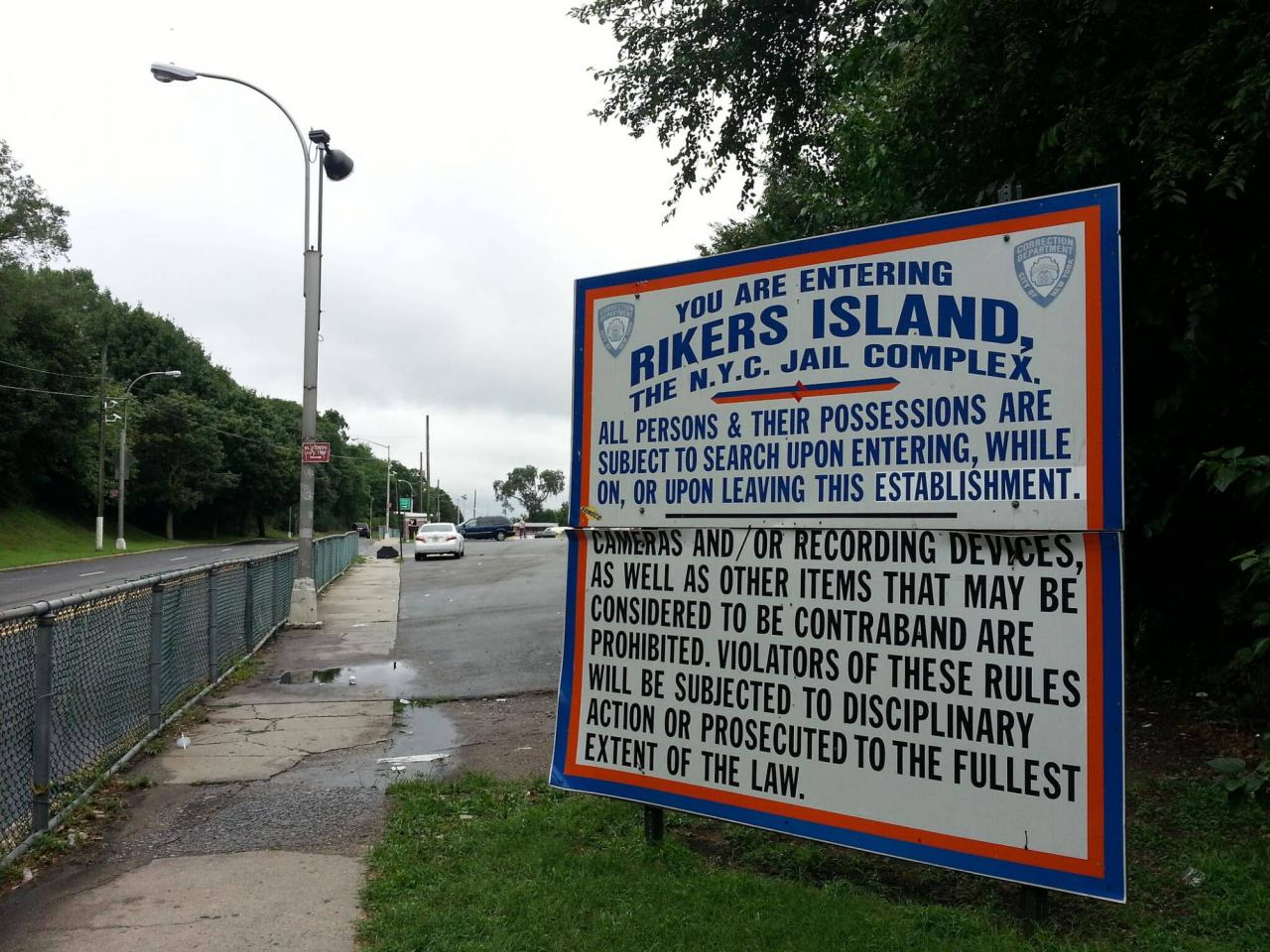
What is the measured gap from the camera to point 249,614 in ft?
36.7

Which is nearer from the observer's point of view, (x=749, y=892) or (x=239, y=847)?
(x=749, y=892)

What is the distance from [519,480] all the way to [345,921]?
18011 centimetres

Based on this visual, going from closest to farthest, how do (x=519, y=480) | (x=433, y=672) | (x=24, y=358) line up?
(x=433, y=672) → (x=24, y=358) → (x=519, y=480)

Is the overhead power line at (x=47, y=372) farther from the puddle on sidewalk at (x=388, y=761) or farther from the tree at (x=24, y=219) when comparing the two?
the puddle on sidewalk at (x=388, y=761)

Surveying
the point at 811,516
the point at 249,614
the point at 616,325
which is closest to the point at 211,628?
the point at 249,614

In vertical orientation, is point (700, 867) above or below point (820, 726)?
below

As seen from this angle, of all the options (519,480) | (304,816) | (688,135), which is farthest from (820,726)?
(519,480)

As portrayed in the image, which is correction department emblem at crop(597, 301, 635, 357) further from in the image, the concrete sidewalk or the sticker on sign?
the concrete sidewalk

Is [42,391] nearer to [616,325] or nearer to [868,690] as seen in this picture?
[616,325]

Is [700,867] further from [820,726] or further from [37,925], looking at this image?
[37,925]

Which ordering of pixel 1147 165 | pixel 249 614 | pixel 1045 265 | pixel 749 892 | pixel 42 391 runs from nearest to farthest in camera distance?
pixel 1045 265
pixel 749 892
pixel 1147 165
pixel 249 614
pixel 42 391

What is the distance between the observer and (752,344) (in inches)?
171

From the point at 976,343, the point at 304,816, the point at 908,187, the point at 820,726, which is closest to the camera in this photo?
the point at 976,343

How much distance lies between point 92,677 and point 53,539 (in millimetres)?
48067
